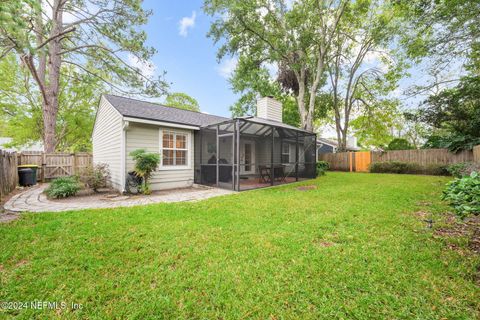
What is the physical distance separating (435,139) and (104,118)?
2014 cm

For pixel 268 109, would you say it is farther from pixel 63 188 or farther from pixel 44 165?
pixel 44 165

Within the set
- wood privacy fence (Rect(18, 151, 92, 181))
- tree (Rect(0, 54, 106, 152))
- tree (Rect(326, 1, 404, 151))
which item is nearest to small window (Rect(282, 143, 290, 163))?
tree (Rect(326, 1, 404, 151))

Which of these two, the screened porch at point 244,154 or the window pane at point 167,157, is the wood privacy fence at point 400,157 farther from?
the window pane at point 167,157

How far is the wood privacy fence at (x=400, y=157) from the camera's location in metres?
11.5

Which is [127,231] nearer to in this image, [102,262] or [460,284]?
[102,262]

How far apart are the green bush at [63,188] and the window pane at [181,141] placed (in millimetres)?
3615

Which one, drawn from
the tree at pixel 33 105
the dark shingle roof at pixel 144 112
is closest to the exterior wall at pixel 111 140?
the dark shingle roof at pixel 144 112

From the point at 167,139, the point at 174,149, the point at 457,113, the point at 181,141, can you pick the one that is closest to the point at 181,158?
the point at 174,149

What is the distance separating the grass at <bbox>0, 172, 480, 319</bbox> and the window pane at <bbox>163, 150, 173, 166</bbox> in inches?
149

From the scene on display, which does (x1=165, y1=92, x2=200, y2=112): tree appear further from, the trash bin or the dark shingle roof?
the trash bin

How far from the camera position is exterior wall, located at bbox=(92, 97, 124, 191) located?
693 centimetres

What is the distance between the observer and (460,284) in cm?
196

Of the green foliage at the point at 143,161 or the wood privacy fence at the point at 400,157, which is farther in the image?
the wood privacy fence at the point at 400,157

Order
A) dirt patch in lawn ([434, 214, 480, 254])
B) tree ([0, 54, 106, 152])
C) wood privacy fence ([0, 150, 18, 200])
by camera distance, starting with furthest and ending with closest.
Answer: tree ([0, 54, 106, 152]), wood privacy fence ([0, 150, 18, 200]), dirt patch in lawn ([434, 214, 480, 254])
